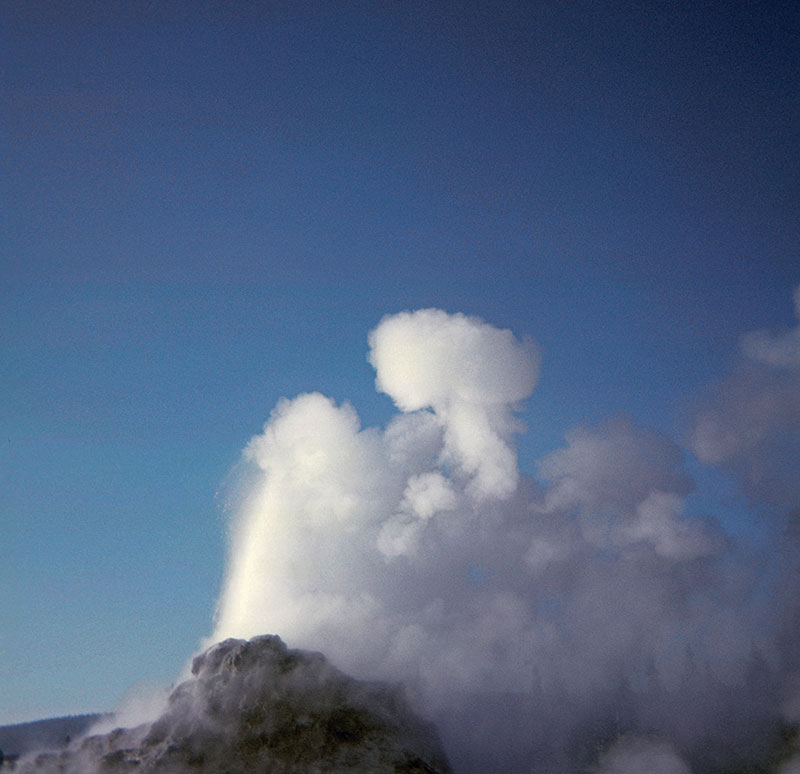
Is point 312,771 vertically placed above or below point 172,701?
below

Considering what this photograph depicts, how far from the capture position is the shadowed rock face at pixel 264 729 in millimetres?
80062

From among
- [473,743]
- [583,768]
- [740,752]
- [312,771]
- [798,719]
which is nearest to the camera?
[312,771]

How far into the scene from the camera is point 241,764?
79.7 meters

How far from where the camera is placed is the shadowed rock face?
263 ft

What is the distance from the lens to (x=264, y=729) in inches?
3359

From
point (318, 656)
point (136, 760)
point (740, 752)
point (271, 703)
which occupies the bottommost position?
point (740, 752)

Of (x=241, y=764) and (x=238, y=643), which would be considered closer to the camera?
(x=241, y=764)

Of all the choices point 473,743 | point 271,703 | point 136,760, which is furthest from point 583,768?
point 136,760

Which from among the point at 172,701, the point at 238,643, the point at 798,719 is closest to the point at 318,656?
the point at 238,643

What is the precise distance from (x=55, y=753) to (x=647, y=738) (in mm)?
143542

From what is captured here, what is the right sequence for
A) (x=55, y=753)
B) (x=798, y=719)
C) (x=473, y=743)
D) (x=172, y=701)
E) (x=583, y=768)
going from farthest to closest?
1. (x=798, y=719)
2. (x=583, y=768)
3. (x=473, y=743)
4. (x=172, y=701)
5. (x=55, y=753)

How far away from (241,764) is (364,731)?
17227mm

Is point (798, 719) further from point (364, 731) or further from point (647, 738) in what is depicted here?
point (364, 731)

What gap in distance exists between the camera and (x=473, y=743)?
439 ft
